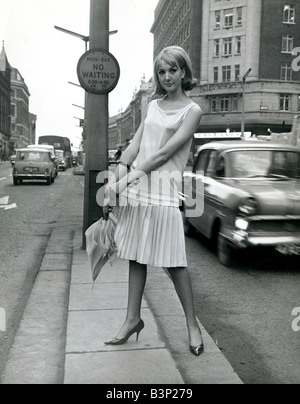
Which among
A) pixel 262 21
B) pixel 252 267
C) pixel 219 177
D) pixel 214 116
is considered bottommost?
pixel 252 267

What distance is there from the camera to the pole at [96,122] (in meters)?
6.79

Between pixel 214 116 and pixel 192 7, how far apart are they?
12.4 meters

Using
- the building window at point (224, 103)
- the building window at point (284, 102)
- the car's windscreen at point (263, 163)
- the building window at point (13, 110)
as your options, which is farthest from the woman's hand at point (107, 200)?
the building window at point (224, 103)

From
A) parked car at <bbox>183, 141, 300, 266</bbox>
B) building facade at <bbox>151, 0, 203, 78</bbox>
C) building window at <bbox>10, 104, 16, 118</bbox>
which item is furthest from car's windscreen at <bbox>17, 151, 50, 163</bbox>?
building facade at <bbox>151, 0, 203, 78</bbox>

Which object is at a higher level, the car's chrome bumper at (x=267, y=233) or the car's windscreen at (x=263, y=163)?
the car's windscreen at (x=263, y=163)

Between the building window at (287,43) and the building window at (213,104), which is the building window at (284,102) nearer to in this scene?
the building window at (287,43)

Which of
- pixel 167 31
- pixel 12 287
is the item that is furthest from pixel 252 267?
pixel 167 31

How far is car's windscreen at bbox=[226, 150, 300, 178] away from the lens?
284 inches

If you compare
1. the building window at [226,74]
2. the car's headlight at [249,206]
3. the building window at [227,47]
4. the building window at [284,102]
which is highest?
the building window at [227,47]

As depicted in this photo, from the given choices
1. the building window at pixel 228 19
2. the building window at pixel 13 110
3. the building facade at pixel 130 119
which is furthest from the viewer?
the building facade at pixel 130 119

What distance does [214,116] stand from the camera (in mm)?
58531

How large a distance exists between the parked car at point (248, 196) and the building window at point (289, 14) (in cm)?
5136

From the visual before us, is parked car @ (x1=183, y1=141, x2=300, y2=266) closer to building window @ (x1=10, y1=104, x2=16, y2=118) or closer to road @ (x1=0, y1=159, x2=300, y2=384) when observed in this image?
road @ (x1=0, y1=159, x2=300, y2=384)
